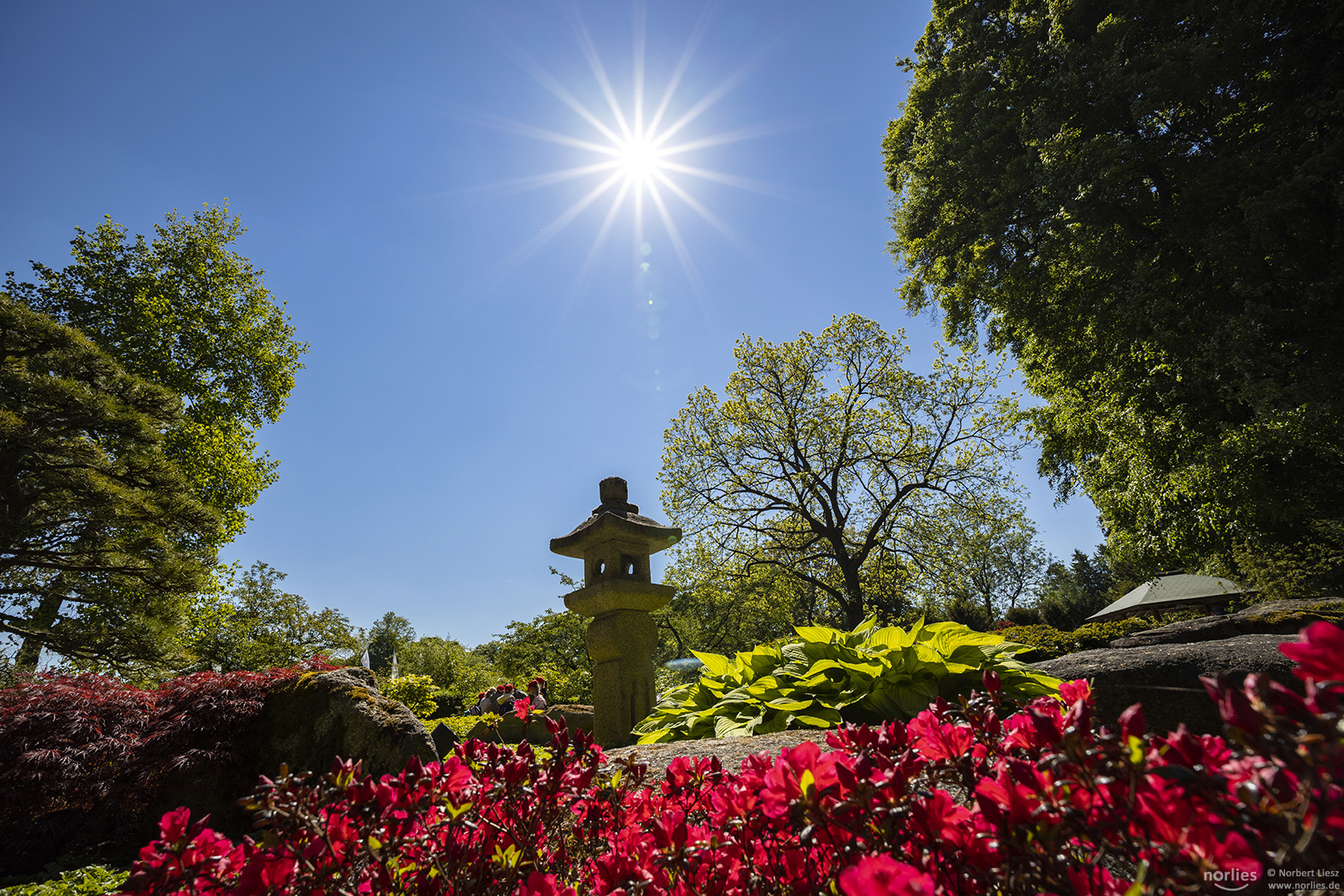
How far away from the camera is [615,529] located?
6.48 meters

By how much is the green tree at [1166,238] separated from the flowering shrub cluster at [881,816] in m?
9.46

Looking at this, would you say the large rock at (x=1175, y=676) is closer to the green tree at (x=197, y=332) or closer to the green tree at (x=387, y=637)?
the green tree at (x=197, y=332)

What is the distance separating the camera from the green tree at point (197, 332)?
1257 cm

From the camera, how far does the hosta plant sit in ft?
11.2

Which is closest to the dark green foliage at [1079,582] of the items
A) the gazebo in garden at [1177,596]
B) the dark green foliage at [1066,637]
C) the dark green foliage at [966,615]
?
the dark green foliage at [966,615]

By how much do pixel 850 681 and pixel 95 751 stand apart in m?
5.78

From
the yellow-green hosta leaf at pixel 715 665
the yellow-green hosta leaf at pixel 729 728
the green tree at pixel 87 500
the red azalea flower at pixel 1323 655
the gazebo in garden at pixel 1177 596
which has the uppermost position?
the green tree at pixel 87 500

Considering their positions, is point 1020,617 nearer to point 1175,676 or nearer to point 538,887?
point 1175,676

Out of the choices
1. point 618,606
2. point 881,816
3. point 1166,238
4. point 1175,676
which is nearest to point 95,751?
point 618,606

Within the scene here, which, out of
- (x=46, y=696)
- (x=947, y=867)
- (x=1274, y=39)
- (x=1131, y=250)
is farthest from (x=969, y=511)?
(x=46, y=696)

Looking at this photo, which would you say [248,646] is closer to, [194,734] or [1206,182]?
[194,734]

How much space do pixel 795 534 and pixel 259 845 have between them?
15.8m

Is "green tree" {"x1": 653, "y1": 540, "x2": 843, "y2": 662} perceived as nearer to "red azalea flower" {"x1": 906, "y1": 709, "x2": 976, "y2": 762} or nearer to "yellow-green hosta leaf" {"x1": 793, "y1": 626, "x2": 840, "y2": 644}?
"yellow-green hosta leaf" {"x1": 793, "y1": 626, "x2": 840, "y2": 644}

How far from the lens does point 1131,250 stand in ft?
29.1
